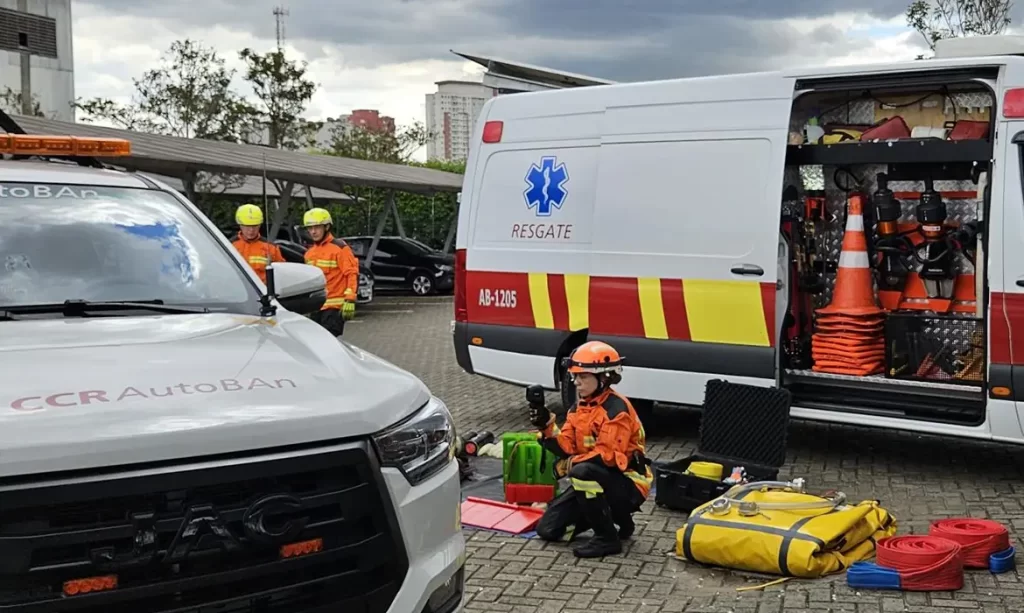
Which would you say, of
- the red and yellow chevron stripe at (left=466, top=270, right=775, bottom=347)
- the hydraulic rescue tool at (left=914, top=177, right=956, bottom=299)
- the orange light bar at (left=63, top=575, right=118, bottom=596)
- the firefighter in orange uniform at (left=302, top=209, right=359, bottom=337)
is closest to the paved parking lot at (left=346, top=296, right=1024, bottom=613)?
the red and yellow chevron stripe at (left=466, top=270, right=775, bottom=347)

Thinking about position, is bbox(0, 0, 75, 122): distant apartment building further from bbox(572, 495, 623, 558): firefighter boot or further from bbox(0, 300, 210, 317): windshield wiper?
bbox(0, 300, 210, 317): windshield wiper

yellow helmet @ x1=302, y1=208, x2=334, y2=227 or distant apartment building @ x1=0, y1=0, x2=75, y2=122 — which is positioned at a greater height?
distant apartment building @ x1=0, y1=0, x2=75, y2=122

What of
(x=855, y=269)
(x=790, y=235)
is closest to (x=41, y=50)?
(x=790, y=235)

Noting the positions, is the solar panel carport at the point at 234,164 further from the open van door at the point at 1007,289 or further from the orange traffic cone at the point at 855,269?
the open van door at the point at 1007,289

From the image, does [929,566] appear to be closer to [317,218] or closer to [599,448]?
[599,448]

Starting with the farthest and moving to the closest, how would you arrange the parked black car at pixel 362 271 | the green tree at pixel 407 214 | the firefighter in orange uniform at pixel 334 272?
the green tree at pixel 407 214, the parked black car at pixel 362 271, the firefighter in orange uniform at pixel 334 272

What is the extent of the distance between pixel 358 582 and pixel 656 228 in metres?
5.28

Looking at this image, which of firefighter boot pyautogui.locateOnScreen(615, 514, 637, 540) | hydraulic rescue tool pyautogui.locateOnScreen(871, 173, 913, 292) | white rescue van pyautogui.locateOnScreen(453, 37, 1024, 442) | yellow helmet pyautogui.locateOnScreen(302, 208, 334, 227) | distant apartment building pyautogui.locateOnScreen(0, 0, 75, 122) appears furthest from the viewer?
distant apartment building pyautogui.locateOnScreen(0, 0, 75, 122)

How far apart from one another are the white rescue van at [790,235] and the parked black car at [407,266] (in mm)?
16805

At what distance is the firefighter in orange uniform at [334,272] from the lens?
970 centimetres

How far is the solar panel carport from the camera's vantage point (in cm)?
1739

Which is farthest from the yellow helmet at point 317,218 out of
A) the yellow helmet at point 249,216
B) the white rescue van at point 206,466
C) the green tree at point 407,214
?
the green tree at point 407,214

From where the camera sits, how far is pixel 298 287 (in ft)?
14.7

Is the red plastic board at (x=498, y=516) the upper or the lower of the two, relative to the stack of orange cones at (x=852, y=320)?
lower
